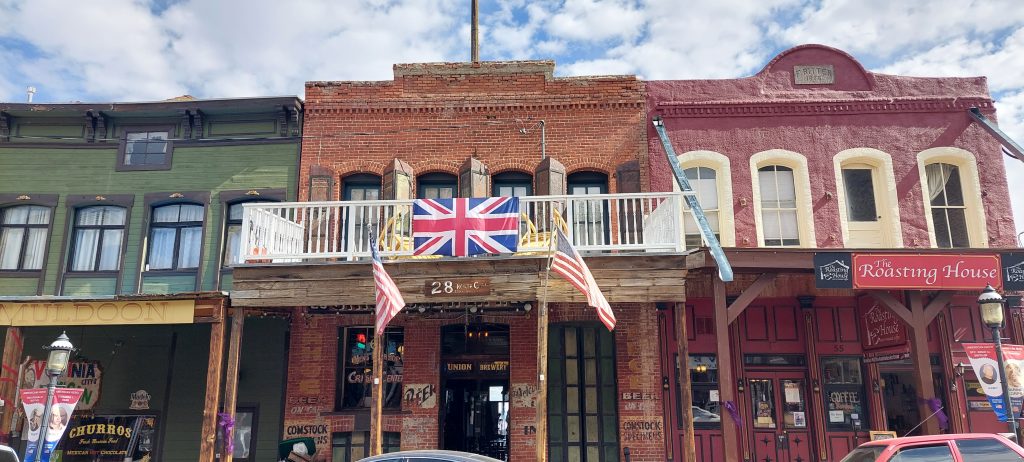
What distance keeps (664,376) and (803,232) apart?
3865 mm

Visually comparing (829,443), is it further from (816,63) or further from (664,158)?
(816,63)

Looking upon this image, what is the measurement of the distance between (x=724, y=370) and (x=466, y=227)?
4442 mm

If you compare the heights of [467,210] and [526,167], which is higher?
[526,167]

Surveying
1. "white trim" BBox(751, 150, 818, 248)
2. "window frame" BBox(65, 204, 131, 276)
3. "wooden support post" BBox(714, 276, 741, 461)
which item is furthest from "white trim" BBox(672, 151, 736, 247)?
"window frame" BBox(65, 204, 131, 276)

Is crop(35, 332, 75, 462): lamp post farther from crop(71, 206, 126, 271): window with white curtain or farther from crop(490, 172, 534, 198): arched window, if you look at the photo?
crop(490, 172, 534, 198): arched window

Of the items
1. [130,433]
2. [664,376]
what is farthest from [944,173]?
[130,433]

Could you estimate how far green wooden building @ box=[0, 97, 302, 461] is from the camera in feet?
44.0

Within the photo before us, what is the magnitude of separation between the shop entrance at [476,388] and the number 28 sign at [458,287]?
7.92ft

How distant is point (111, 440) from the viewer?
43.7ft

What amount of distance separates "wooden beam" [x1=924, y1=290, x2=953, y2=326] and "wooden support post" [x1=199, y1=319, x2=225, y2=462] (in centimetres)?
1134

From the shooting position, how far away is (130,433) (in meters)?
13.4

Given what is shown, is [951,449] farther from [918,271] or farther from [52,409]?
[52,409]

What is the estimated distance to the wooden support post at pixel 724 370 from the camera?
10.1 meters

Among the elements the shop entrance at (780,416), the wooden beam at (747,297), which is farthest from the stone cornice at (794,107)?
the shop entrance at (780,416)
